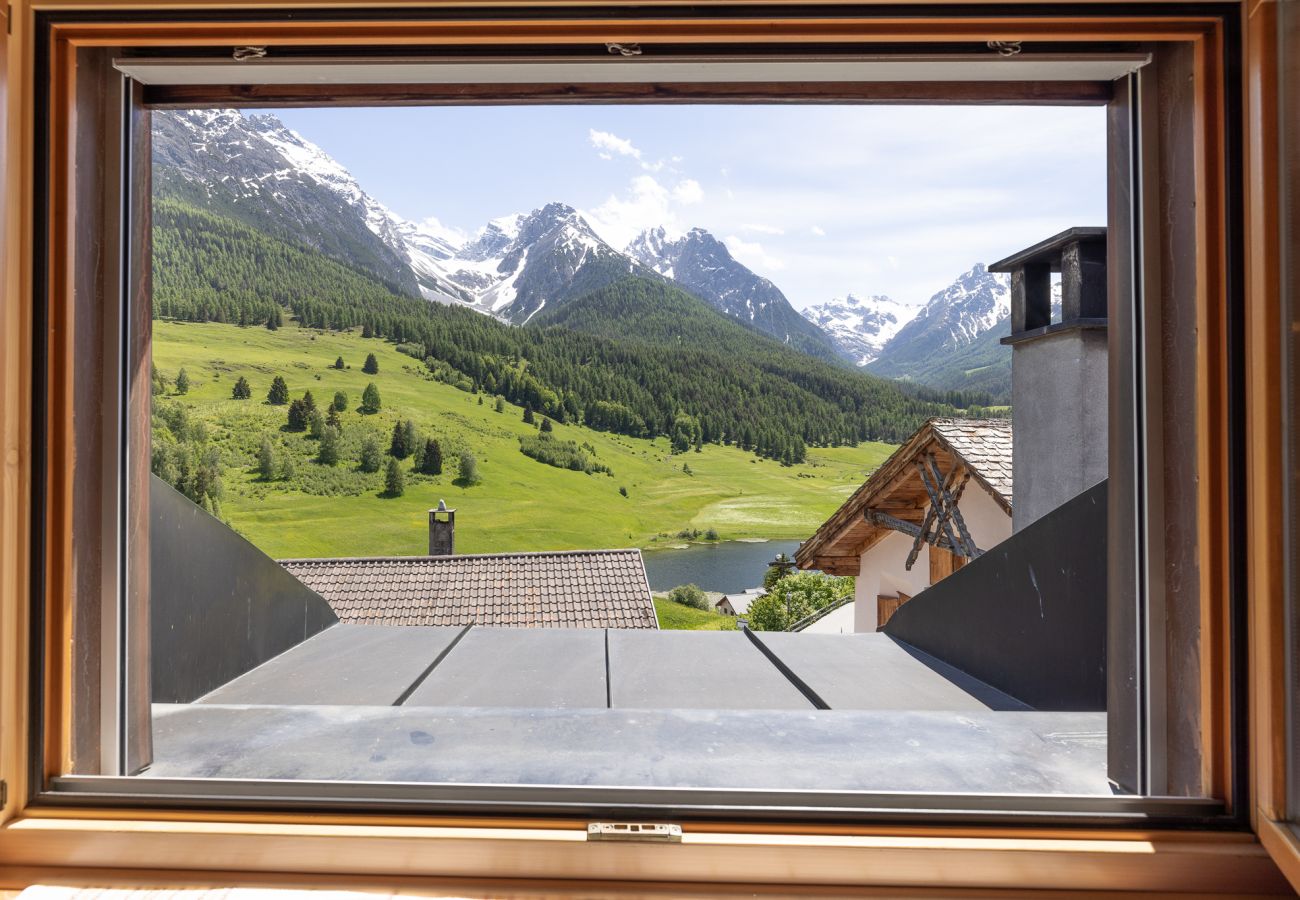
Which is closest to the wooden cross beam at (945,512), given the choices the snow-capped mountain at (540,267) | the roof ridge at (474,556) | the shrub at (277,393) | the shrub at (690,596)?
the roof ridge at (474,556)

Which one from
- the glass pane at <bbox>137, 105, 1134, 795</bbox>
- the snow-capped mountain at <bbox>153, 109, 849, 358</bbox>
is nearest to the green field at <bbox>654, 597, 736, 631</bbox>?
the glass pane at <bbox>137, 105, 1134, 795</bbox>

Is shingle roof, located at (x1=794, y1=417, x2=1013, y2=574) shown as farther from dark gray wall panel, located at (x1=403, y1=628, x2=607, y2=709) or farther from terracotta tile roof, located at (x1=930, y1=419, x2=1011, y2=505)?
dark gray wall panel, located at (x1=403, y1=628, x2=607, y2=709)

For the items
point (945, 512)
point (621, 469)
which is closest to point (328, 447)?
point (621, 469)

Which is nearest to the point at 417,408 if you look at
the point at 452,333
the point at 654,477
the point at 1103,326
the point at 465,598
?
the point at 452,333

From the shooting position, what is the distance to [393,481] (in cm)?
2159

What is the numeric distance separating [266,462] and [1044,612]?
21.6m

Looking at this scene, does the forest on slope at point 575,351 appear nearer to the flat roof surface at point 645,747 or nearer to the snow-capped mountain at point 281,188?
the snow-capped mountain at point 281,188

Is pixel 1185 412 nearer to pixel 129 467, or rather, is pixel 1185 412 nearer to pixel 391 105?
pixel 391 105

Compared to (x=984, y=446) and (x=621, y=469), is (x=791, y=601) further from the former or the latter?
(x=621, y=469)

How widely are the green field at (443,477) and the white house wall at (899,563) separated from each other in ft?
42.5

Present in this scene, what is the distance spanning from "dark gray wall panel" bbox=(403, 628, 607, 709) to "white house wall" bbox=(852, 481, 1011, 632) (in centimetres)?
291

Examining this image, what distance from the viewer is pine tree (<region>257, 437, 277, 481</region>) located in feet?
65.3

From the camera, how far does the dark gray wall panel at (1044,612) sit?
1.35 meters

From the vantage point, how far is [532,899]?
0.83 meters
